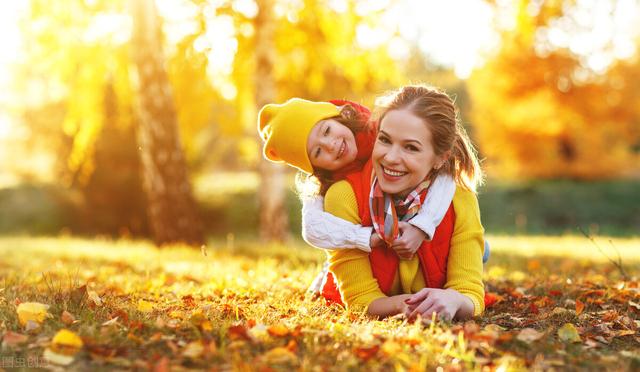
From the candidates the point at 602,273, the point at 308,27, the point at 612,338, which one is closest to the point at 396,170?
the point at 612,338

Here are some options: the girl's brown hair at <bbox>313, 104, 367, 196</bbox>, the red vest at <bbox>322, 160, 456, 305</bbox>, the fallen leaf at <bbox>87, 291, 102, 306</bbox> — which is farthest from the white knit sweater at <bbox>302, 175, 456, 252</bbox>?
the fallen leaf at <bbox>87, 291, 102, 306</bbox>

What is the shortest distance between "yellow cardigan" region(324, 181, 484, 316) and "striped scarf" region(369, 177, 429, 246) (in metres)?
0.17

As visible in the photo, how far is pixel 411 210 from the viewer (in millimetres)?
3301

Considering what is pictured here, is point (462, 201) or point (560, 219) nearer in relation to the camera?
point (462, 201)

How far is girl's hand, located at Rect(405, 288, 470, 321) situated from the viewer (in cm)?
303

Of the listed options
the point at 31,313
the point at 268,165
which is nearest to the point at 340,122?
the point at 31,313

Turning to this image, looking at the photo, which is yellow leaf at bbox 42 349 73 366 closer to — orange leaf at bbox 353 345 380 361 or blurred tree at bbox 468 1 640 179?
orange leaf at bbox 353 345 380 361

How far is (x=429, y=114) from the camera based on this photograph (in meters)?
3.21

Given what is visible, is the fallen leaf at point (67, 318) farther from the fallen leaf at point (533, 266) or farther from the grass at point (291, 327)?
the fallen leaf at point (533, 266)

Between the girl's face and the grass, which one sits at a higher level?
the girl's face

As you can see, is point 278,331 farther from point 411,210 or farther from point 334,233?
point 411,210

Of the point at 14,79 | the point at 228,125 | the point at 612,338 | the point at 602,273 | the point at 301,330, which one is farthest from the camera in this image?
the point at 14,79

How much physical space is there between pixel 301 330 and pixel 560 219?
15008 millimetres

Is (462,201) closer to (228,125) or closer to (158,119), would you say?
(158,119)
